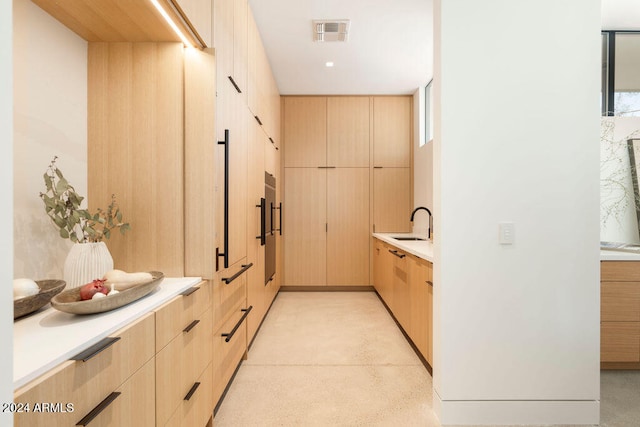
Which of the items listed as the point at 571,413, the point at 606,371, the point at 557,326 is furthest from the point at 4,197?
the point at 606,371

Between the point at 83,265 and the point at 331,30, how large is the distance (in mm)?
2833

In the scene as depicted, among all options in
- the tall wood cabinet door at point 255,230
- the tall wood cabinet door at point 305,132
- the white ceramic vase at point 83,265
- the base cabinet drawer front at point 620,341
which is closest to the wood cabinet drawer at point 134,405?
the white ceramic vase at point 83,265

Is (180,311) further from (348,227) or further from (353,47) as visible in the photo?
(348,227)

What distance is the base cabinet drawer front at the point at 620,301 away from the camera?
221 cm

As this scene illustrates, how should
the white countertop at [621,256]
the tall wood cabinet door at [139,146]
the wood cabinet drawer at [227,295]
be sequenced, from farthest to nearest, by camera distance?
the white countertop at [621,256], the wood cabinet drawer at [227,295], the tall wood cabinet door at [139,146]

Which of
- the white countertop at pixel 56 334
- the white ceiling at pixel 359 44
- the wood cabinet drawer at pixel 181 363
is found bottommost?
the wood cabinet drawer at pixel 181 363

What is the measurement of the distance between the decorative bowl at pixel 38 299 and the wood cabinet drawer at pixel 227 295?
71 centimetres

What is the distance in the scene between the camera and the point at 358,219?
15.4ft

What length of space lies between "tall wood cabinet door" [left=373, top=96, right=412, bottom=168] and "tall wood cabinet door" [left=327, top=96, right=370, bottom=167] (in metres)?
0.15

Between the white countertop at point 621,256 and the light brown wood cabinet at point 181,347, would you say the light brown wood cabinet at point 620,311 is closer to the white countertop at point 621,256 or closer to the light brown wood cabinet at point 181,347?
the white countertop at point 621,256

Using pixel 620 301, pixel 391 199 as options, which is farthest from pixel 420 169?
pixel 620 301

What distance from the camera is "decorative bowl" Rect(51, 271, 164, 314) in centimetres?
93

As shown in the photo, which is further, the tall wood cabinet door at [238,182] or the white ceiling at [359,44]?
the white ceiling at [359,44]

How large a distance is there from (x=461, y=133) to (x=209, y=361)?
1866 millimetres
